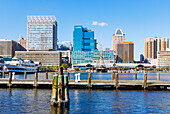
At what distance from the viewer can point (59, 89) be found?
118 feet

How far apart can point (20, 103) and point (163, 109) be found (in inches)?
910

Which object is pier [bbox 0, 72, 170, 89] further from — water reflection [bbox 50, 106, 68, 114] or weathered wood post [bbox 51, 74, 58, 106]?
weathered wood post [bbox 51, 74, 58, 106]

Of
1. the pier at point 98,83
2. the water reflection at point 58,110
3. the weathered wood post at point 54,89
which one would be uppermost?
the weathered wood post at point 54,89

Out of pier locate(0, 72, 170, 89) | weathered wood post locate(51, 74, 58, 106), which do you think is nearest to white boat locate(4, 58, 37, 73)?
pier locate(0, 72, 170, 89)

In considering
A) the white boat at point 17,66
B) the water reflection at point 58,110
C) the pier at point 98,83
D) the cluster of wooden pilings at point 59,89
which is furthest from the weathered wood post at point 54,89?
the white boat at point 17,66

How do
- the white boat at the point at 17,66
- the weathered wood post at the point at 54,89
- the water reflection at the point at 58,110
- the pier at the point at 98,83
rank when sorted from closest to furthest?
1. the water reflection at the point at 58,110
2. the weathered wood post at the point at 54,89
3. the pier at the point at 98,83
4. the white boat at the point at 17,66

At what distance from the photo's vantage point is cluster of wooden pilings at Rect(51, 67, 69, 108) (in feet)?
118

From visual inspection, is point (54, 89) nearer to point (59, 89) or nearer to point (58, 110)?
point (59, 89)

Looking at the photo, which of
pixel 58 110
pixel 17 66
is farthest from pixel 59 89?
pixel 17 66

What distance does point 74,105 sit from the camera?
40781mm

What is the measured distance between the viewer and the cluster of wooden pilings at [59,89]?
Result: 35938 mm

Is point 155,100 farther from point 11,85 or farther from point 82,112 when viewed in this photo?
point 11,85

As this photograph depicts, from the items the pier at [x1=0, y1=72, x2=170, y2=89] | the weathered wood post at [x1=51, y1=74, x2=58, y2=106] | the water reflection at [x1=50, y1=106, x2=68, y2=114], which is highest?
the weathered wood post at [x1=51, y1=74, x2=58, y2=106]

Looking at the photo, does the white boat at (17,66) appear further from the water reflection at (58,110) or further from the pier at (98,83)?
the water reflection at (58,110)
